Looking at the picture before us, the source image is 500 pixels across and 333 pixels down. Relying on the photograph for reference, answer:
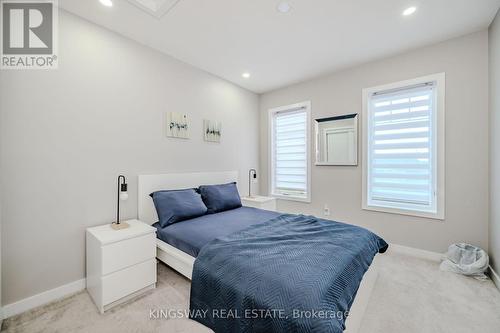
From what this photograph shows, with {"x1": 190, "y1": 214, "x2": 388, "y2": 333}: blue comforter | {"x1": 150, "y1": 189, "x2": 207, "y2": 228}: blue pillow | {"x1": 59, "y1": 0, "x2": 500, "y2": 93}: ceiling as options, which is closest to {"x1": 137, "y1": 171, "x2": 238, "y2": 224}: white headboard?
{"x1": 150, "y1": 189, "x2": 207, "y2": 228}: blue pillow

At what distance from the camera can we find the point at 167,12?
2.11 meters

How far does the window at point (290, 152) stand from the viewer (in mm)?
3932

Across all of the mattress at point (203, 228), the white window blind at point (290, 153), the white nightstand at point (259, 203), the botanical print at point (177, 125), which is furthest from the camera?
the white window blind at point (290, 153)

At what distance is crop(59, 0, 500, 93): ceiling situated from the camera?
6.68 ft

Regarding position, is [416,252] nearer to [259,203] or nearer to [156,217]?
[259,203]

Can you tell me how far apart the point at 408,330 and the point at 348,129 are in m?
2.59

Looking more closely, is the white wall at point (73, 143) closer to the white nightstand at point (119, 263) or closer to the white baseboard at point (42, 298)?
the white baseboard at point (42, 298)

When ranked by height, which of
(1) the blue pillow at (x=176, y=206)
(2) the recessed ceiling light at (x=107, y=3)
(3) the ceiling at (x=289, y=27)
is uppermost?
(3) the ceiling at (x=289, y=27)

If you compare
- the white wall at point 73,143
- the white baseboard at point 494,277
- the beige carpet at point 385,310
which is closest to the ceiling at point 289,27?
the white wall at point 73,143

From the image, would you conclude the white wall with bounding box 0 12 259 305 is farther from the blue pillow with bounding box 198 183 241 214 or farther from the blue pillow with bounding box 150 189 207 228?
the blue pillow with bounding box 198 183 241 214

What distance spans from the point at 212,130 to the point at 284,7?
1.99 m

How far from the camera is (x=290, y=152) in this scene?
4.16m

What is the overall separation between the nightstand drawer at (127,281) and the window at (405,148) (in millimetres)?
3011

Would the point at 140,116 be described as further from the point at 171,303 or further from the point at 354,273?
the point at 354,273
